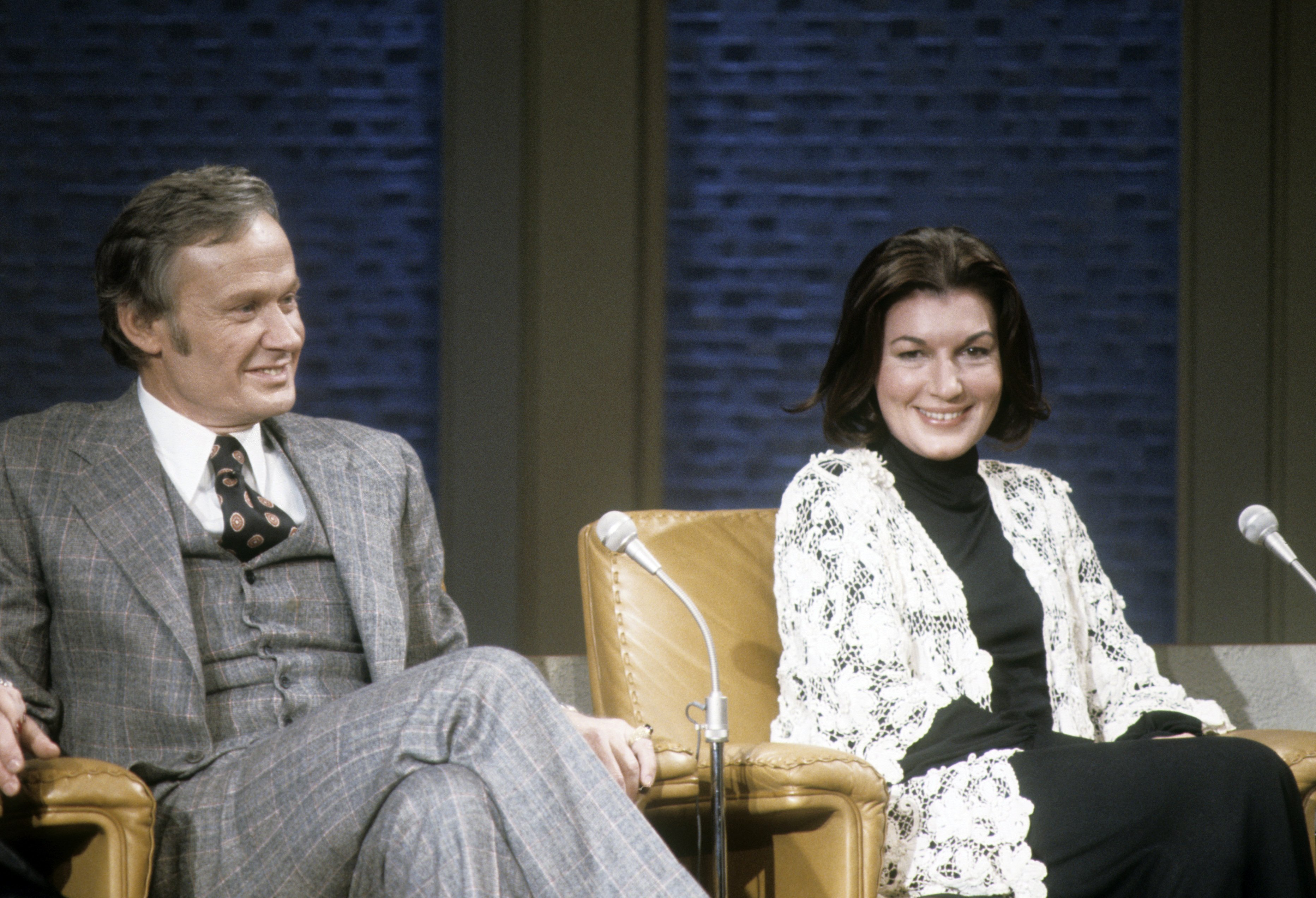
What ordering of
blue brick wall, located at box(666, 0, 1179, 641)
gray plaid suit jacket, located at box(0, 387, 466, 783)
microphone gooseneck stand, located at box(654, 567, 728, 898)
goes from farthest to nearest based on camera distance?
blue brick wall, located at box(666, 0, 1179, 641)
gray plaid suit jacket, located at box(0, 387, 466, 783)
microphone gooseneck stand, located at box(654, 567, 728, 898)

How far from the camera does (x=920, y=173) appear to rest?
11.5 feet

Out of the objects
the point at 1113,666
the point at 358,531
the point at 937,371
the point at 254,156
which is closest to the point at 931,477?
the point at 937,371

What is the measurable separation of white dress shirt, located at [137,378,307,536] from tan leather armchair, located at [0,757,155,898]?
0.49 meters

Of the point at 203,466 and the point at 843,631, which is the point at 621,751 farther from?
the point at 203,466

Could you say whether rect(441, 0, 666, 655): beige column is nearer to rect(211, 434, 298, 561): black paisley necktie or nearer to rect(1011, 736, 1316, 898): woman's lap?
rect(211, 434, 298, 561): black paisley necktie

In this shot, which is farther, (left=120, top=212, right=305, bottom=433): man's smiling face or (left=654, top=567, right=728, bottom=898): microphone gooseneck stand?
(left=120, top=212, right=305, bottom=433): man's smiling face

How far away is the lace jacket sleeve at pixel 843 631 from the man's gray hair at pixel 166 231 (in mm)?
963

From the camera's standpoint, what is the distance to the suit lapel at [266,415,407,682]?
1971mm

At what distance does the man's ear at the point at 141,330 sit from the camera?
1991 millimetres

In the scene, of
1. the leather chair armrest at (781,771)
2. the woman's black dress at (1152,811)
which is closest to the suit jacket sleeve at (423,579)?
the leather chair armrest at (781,771)

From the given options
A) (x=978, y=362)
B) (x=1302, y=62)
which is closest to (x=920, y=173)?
(x=1302, y=62)

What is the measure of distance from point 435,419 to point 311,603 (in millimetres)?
1468

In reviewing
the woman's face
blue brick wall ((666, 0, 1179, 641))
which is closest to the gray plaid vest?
the woman's face

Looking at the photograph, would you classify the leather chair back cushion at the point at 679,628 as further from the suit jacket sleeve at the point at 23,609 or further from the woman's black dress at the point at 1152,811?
the suit jacket sleeve at the point at 23,609
